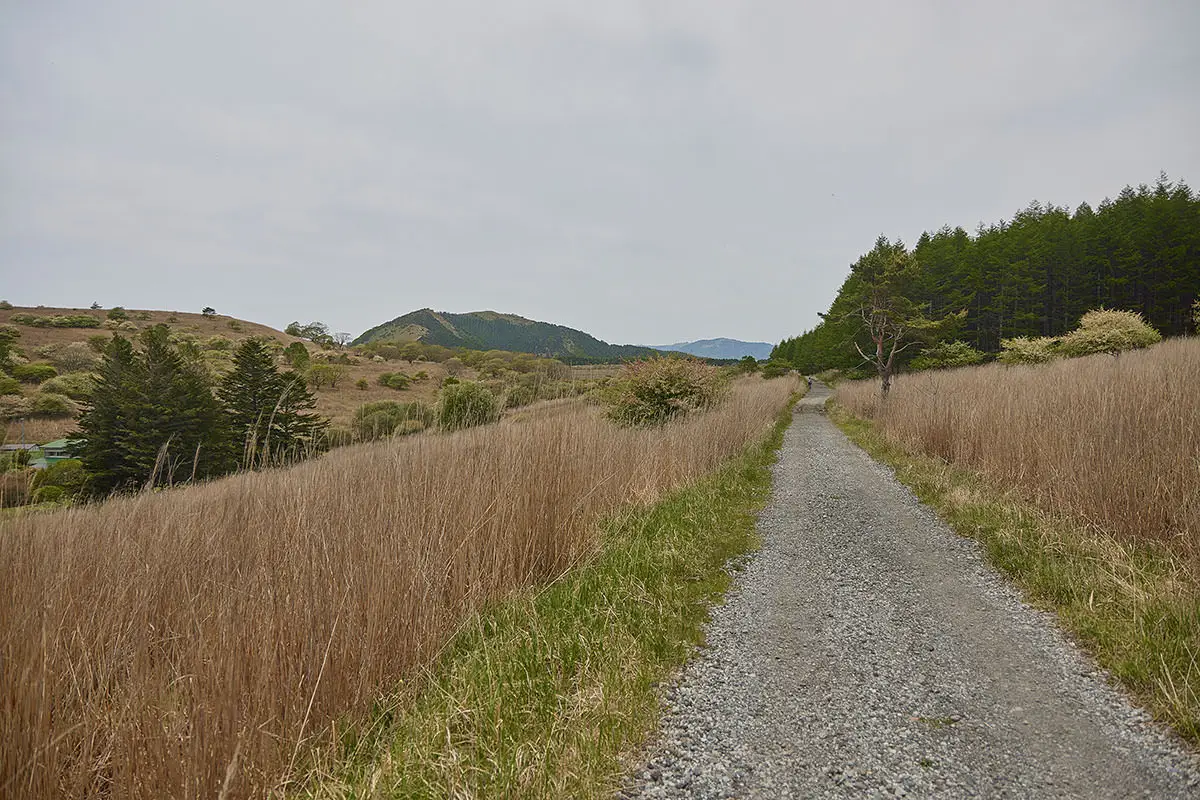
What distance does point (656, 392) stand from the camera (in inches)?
516

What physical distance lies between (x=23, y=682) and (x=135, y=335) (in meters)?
76.5

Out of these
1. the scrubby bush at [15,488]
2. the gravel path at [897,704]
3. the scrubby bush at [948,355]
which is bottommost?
the gravel path at [897,704]

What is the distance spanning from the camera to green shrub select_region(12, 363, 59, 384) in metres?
31.4

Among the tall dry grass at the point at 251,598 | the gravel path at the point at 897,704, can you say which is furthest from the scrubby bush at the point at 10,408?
the gravel path at the point at 897,704

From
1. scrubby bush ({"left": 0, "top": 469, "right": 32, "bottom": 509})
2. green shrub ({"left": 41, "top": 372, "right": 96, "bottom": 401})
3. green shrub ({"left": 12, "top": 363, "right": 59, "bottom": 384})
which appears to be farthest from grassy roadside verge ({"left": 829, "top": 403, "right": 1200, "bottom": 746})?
green shrub ({"left": 12, "top": 363, "right": 59, "bottom": 384})

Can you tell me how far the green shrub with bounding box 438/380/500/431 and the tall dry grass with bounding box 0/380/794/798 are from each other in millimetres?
545

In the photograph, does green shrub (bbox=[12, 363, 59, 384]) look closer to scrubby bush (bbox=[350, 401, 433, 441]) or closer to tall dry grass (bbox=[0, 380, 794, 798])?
scrubby bush (bbox=[350, 401, 433, 441])

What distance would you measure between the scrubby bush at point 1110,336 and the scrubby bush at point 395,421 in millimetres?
21728

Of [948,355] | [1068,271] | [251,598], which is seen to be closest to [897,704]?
[251,598]

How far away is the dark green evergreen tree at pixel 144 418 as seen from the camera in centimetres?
1645

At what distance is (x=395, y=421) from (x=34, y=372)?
1732 inches

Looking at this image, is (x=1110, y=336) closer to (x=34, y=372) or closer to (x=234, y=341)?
(x=34, y=372)

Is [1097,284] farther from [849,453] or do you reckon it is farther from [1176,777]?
[1176,777]

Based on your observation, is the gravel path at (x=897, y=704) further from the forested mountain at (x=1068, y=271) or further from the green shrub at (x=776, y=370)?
the green shrub at (x=776, y=370)
